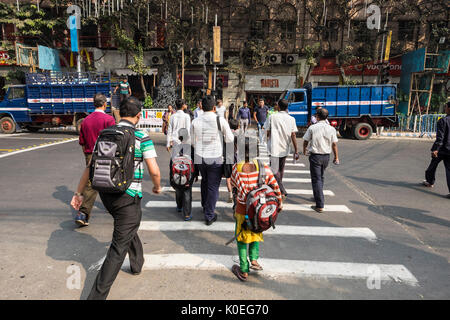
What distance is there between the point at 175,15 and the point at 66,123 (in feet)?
39.0

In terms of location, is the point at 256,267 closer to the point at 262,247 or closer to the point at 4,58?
the point at 262,247

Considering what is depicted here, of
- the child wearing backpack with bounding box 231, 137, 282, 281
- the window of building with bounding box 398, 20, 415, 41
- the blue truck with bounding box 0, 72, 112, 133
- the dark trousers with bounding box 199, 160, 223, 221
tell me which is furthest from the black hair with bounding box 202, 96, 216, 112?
the window of building with bounding box 398, 20, 415, 41

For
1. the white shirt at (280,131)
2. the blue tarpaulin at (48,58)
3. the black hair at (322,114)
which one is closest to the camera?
the black hair at (322,114)

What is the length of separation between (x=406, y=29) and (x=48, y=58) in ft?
88.4

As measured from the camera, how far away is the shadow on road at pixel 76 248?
3.88 meters

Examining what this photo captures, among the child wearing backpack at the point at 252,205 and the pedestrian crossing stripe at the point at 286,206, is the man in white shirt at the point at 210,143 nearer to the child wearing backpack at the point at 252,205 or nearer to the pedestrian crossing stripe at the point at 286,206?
the child wearing backpack at the point at 252,205

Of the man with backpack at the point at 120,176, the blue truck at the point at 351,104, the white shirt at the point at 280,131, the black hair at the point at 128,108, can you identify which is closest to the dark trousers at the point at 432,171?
the white shirt at the point at 280,131

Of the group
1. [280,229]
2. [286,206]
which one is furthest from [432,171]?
[280,229]

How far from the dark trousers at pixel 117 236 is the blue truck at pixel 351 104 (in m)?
13.7

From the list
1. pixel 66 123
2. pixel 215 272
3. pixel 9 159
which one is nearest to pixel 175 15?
pixel 66 123

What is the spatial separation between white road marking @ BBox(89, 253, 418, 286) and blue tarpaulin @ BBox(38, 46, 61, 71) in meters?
23.3

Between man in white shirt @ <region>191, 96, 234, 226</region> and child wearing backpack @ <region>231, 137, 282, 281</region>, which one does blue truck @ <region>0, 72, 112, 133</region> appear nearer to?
man in white shirt @ <region>191, 96, 234, 226</region>

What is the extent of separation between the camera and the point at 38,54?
2211 centimetres
